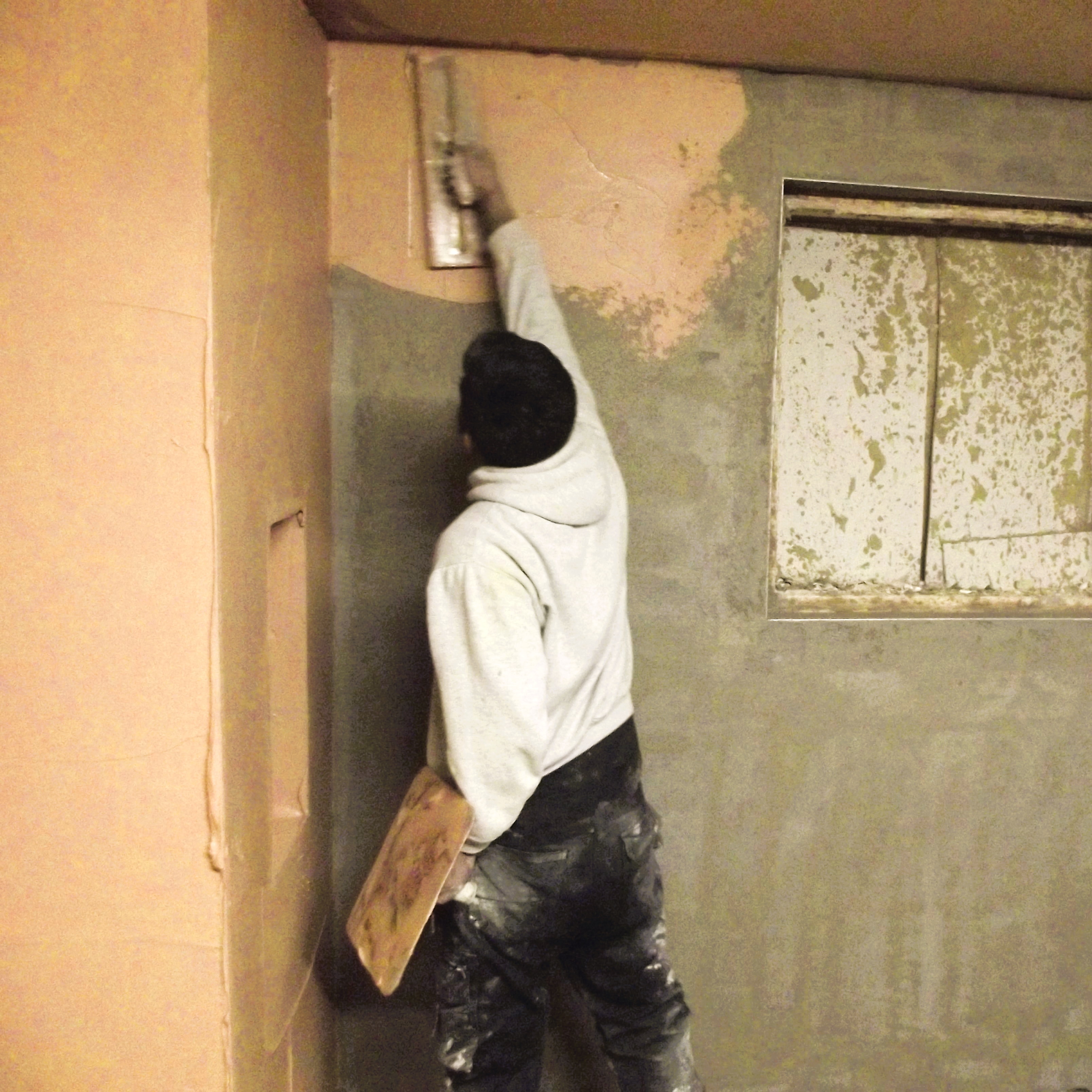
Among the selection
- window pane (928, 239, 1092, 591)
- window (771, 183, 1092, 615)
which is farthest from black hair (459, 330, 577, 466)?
window pane (928, 239, 1092, 591)

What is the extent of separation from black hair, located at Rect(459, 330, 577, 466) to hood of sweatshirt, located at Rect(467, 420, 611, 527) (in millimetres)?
18

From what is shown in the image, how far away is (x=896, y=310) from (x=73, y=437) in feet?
5.33

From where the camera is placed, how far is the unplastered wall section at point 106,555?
1.00 m

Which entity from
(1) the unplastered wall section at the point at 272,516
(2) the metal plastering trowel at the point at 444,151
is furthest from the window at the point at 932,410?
(1) the unplastered wall section at the point at 272,516

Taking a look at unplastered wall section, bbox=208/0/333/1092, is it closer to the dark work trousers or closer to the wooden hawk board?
the wooden hawk board

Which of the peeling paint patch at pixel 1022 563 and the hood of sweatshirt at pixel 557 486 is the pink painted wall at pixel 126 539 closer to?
the hood of sweatshirt at pixel 557 486

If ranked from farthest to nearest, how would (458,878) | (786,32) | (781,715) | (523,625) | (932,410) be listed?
(932,410)
(781,715)
(786,32)
(458,878)
(523,625)

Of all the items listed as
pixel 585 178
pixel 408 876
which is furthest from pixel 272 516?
pixel 585 178

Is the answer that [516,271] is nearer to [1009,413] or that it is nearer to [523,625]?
[523,625]

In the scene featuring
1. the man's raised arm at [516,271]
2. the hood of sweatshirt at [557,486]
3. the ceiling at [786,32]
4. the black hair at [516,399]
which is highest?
the ceiling at [786,32]

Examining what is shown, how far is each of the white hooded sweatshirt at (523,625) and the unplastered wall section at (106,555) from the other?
36 centimetres

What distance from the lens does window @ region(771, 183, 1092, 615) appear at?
192cm

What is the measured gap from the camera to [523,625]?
1.30 m

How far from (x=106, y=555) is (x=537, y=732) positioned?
0.62 metres
